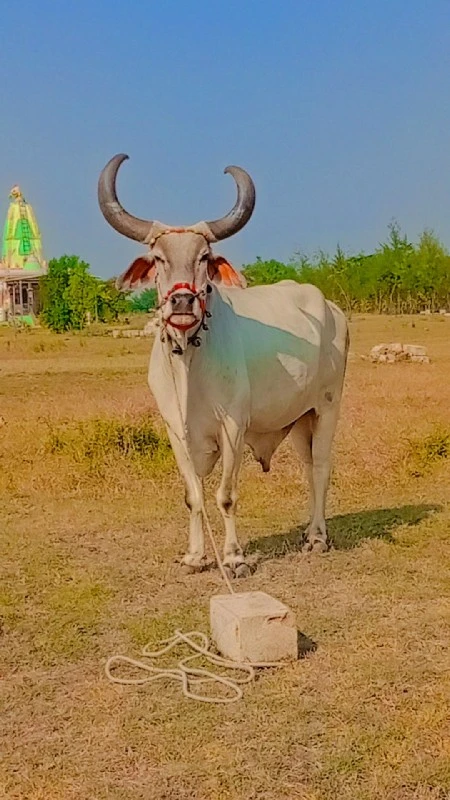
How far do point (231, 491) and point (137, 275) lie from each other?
1519 mm

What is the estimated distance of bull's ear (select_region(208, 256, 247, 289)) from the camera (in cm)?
635

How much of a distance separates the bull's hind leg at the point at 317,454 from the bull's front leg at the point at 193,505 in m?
0.94

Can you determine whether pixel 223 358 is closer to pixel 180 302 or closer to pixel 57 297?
pixel 180 302

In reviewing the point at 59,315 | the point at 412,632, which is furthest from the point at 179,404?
the point at 59,315

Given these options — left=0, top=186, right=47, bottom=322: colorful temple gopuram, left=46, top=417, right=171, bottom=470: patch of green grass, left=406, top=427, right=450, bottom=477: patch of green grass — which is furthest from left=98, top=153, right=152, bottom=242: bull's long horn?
left=0, top=186, right=47, bottom=322: colorful temple gopuram

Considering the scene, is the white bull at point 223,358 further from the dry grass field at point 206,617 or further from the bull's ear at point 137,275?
the dry grass field at point 206,617

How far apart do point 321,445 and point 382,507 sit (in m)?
1.26

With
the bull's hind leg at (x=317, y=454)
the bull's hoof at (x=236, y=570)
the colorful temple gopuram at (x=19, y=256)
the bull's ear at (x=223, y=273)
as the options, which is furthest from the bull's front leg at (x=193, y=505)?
the colorful temple gopuram at (x=19, y=256)

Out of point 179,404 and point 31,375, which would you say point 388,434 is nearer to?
point 179,404

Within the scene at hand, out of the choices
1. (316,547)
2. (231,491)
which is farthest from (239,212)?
(316,547)

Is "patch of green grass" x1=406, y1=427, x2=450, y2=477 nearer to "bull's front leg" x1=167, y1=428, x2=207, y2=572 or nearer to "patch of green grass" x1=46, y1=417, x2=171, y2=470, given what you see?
"patch of green grass" x1=46, y1=417, x2=171, y2=470

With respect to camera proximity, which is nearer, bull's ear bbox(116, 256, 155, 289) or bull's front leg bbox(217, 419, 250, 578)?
bull's ear bbox(116, 256, 155, 289)

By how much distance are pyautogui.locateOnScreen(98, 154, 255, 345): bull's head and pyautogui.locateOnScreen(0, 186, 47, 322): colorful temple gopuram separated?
190 feet

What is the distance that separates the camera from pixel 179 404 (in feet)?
21.4
